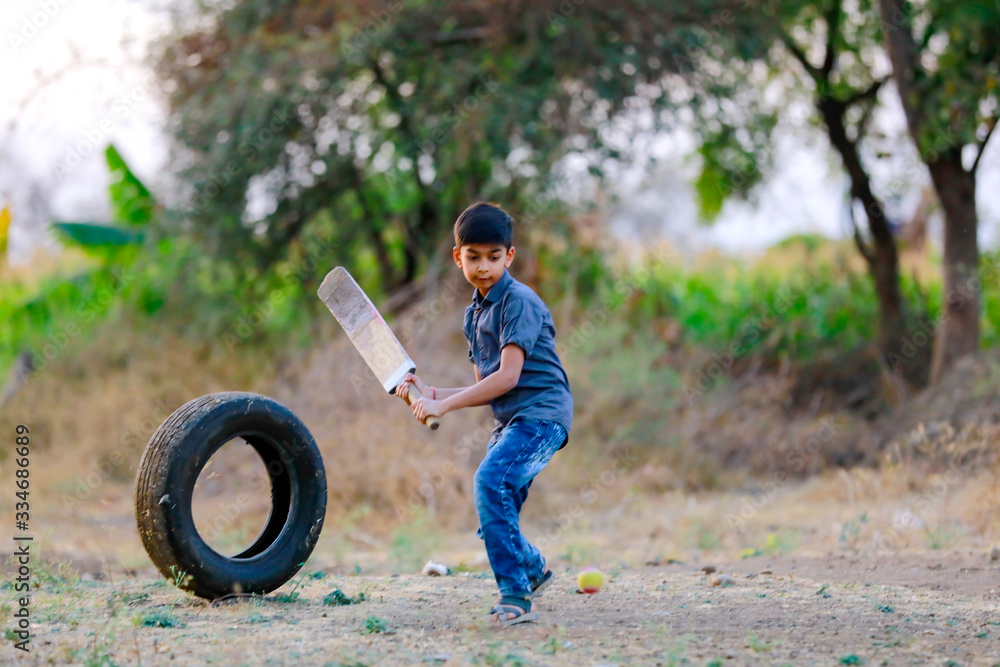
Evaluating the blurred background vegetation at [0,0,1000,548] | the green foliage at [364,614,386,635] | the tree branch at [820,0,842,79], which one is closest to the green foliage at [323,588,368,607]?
the green foliage at [364,614,386,635]

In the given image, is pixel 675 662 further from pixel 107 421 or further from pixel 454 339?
pixel 107 421

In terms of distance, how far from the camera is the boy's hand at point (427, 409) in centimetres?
387

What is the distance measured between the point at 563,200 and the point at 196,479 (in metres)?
7.20

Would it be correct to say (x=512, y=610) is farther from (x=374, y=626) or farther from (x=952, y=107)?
(x=952, y=107)

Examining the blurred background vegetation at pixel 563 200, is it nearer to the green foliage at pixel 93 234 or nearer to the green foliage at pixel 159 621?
the green foliage at pixel 93 234

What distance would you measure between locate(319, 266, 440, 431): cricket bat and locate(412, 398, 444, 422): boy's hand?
0.12 m

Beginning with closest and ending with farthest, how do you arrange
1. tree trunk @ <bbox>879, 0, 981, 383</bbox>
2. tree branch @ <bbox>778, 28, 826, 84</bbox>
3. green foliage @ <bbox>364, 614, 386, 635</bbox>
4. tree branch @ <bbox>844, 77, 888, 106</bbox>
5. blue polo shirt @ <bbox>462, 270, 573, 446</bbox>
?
green foliage @ <bbox>364, 614, 386, 635</bbox>
blue polo shirt @ <bbox>462, 270, 573, 446</bbox>
tree trunk @ <bbox>879, 0, 981, 383</bbox>
tree branch @ <bbox>778, 28, 826, 84</bbox>
tree branch @ <bbox>844, 77, 888, 106</bbox>

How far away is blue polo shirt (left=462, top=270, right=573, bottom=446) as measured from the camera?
4016 mm

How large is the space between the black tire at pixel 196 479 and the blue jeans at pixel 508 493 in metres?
1.12

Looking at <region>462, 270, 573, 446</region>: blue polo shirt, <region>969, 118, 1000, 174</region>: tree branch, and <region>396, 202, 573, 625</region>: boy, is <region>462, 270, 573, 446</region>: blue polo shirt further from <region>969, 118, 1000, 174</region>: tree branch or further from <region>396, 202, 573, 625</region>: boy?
<region>969, 118, 1000, 174</region>: tree branch

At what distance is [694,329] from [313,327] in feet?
18.1

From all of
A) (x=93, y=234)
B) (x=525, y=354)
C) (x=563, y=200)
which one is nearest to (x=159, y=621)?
(x=525, y=354)

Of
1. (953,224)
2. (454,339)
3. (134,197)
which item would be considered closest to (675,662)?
(454,339)

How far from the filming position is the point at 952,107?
1019 centimetres
